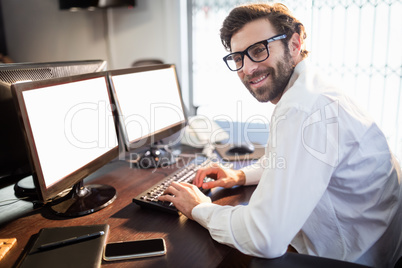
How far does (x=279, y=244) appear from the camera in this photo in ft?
2.77

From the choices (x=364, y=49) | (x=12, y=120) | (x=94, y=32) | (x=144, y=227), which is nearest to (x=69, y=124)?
(x=12, y=120)

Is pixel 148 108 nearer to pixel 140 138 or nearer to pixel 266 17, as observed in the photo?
pixel 140 138

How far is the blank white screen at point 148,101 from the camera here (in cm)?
140

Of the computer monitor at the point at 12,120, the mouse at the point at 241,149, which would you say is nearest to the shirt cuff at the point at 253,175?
the mouse at the point at 241,149

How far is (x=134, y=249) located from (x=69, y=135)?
0.43 meters

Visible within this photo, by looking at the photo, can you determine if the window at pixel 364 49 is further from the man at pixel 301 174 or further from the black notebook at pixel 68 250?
the black notebook at pixel 68 250

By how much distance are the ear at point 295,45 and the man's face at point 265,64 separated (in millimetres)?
29

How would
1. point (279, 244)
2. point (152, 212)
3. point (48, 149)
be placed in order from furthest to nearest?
point (152, 212)
point (48, 149)
point (279, 244)

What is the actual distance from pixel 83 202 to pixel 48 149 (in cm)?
29

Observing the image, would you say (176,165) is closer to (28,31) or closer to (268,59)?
(268,59)

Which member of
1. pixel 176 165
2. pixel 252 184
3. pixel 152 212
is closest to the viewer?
pixel 152 212

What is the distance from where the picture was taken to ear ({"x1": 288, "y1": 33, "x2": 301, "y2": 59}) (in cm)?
122

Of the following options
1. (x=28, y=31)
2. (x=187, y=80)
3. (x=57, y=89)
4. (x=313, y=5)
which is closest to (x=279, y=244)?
(x=57, y=89)

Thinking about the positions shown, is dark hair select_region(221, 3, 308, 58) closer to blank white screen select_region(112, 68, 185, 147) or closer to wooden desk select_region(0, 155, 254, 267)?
blank white screen select_region(112, 68, 185, 147)
